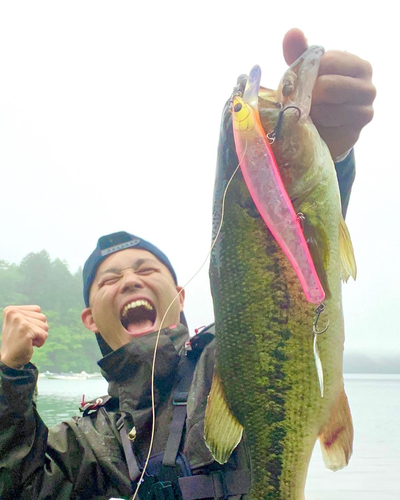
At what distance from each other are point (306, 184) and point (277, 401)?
31.2 inches

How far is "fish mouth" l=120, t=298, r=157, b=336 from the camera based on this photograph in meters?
3.12

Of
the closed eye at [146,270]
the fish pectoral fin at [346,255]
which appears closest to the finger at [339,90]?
the fish pectoral fin at [346,255]

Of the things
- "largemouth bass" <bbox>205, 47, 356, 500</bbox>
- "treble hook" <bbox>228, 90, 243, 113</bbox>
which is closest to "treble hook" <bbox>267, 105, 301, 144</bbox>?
"largemouth bass" <bbox>205, 47, 356, 500</bbox>

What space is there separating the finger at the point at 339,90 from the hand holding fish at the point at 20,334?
5.61ft

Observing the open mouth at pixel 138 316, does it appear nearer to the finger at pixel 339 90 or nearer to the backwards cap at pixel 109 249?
the backwards cap at pixel 109 249

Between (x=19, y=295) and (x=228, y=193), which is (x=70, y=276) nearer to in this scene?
(x=19, y=295)

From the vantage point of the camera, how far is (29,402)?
243 centimetres

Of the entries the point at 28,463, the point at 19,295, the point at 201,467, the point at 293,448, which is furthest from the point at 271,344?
the point at 19,295

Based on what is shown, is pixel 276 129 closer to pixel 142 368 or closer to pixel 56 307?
pixel 142 368

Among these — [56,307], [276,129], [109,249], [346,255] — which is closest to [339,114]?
[276,129]

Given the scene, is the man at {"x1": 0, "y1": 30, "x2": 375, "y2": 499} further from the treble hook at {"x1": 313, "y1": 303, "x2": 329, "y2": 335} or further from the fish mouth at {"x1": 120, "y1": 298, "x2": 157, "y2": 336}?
the treble hook at {"x1": 313, "y1": 303, "x2": 329, "y2": 335}

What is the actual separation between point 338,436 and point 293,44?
1.64m

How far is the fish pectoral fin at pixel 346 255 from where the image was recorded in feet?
5.65

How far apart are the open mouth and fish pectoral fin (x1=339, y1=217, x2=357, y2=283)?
1.68m
